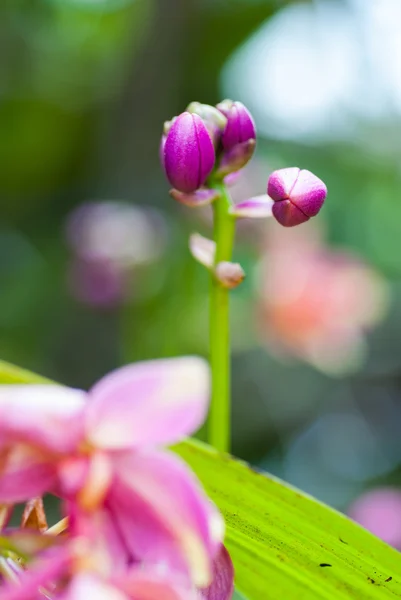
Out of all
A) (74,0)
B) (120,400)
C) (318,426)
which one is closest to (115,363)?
(318,426)

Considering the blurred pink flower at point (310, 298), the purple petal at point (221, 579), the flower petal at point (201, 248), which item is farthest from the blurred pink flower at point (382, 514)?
the purple petal at point (221, 579)

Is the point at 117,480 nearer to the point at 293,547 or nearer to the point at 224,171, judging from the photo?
the point at 293,547

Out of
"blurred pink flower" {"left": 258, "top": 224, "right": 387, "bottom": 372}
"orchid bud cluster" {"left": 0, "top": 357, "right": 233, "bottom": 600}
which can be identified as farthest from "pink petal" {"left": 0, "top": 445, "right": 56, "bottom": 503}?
"blurred pink flower" {"left": 258, "top": 224, "right": 387, "bottom": 372}

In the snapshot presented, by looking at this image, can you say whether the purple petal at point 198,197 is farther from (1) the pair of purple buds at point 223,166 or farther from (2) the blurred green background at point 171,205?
(2) the blurred green background at point 171,205

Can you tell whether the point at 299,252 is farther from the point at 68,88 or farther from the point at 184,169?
the point at 184,169

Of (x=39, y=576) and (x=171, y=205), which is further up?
(x=39, y=576)

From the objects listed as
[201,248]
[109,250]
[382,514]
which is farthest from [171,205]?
[201,248]
